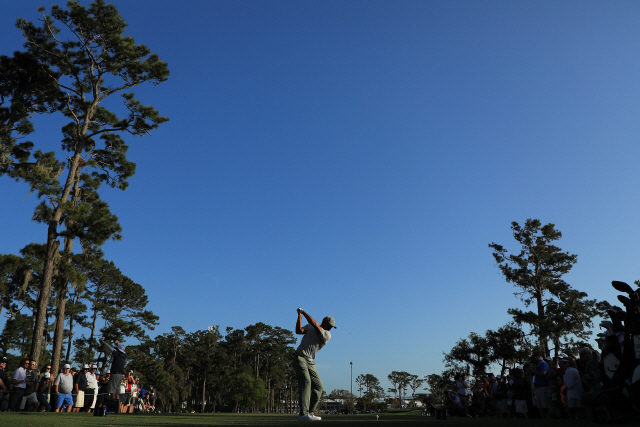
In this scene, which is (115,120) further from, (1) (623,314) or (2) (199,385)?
(2) (199,385)

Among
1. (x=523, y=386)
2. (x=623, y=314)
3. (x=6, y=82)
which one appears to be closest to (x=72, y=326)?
(x=6, y=82)

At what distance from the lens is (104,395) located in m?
11.1

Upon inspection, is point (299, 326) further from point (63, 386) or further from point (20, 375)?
point (63, 386)

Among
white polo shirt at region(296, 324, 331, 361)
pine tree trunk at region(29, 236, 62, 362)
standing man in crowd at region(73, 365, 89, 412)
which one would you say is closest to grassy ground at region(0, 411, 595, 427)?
white polo shirt at region(296, 324, 331, 361)

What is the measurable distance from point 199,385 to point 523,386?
7605cm

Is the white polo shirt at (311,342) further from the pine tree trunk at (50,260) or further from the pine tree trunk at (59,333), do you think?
the pine tree trunk at (59,333)

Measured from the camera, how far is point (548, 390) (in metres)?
10.7

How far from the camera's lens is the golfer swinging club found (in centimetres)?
746

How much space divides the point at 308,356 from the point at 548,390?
6.80 metres

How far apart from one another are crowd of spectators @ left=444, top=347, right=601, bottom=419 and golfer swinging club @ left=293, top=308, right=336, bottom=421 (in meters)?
4.75

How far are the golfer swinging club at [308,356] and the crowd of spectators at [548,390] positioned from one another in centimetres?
475

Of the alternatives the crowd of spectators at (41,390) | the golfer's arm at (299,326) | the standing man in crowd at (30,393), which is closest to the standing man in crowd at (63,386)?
the crowd of spectators at (41,390)

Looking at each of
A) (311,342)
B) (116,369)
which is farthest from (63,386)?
(311,342)

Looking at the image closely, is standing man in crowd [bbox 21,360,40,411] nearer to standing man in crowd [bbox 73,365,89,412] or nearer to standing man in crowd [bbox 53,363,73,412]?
standing man in crowd [bbox 53,363,73,412]
